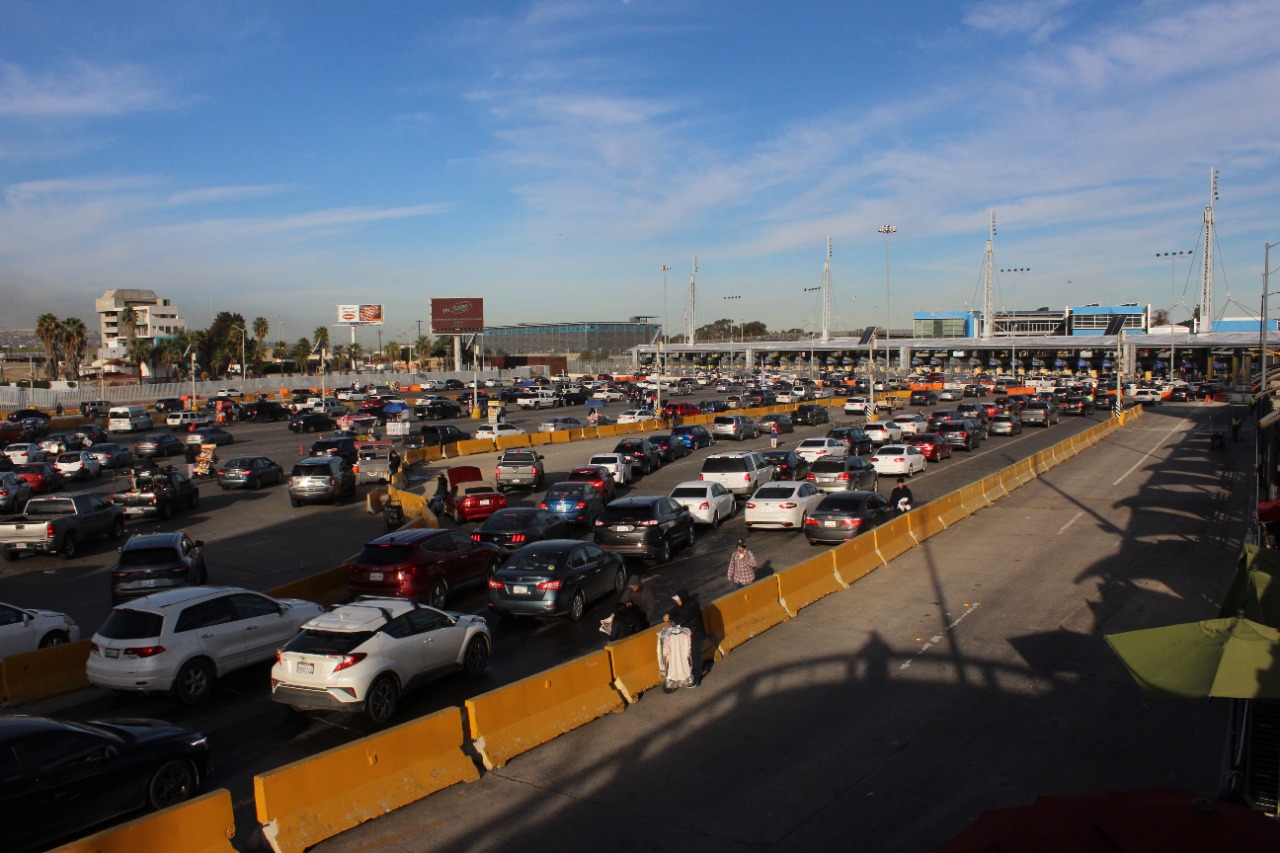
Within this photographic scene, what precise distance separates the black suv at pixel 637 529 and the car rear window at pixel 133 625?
32.2ft

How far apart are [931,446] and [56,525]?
1226 inches

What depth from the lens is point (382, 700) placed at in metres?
11.2

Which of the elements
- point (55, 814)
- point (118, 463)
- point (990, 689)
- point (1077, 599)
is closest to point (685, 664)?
point (990, 689)

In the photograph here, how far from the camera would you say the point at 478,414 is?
6712cm

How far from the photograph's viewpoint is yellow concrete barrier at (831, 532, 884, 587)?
18.4m

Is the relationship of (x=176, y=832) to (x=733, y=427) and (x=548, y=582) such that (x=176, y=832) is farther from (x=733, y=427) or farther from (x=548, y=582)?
(x=733, y=427)

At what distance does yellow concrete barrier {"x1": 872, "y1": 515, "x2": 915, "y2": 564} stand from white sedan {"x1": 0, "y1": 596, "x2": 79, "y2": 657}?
15.3 m

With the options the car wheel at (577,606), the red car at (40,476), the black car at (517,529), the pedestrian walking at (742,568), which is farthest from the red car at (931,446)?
the red car at (40,476)

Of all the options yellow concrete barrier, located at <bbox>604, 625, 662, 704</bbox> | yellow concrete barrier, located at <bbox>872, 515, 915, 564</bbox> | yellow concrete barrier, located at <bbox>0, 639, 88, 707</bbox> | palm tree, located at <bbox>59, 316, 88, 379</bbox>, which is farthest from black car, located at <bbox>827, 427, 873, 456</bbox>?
palm tree, located at <bbox>59, 316, 88, 379</bbox>

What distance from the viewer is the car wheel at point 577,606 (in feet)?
51.6

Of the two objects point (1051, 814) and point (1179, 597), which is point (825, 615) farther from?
point (1051, 814)

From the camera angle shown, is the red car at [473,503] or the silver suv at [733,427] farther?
the silver suv at [733,427]

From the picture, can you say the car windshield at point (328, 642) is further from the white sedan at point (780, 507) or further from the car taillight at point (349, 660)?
the white sedan at point (780, 507)

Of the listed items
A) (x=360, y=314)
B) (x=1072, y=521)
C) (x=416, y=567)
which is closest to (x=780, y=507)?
(x=1072, y=521)
